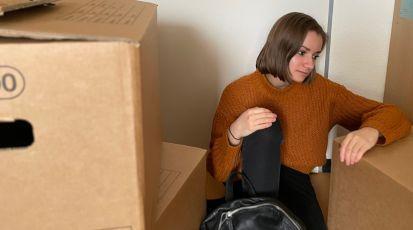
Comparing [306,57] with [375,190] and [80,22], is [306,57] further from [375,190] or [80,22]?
[80,22]

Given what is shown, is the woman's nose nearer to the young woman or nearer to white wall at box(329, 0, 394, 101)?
the young woman

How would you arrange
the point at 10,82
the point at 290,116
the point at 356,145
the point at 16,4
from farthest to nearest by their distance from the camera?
the point at 290,116 → the point at 356,145 → the point at 16,4 → the point at 10,82

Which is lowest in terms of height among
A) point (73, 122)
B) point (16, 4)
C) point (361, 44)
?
point (361, 44)

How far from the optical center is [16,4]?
60 centimetres

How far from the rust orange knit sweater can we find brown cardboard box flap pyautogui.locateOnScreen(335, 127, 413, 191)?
0.65 feet

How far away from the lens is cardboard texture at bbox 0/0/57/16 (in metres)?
0.56

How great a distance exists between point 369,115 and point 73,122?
0.86 meters

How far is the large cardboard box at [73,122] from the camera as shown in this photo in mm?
494

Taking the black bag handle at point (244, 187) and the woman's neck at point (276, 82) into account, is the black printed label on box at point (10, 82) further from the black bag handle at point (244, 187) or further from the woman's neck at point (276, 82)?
the woman's neck at point (276, 82)

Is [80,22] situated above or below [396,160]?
above

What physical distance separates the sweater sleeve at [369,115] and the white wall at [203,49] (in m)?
0.35

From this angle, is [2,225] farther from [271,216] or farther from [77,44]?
[271,216]

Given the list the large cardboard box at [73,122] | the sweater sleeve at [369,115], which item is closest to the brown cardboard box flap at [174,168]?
the large cardboard box at [73,122]

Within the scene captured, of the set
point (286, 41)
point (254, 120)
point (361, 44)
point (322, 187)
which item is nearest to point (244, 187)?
point (254, 120)
